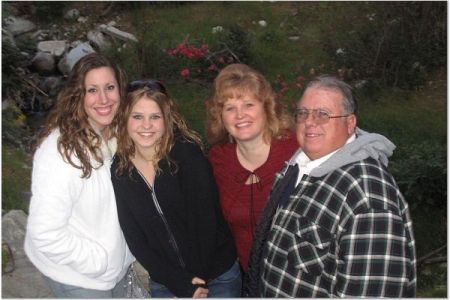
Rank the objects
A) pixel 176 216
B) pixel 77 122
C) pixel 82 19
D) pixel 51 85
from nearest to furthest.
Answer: pixel 77 122 → pixel 176 216 → pixel 51 85 → pixel 82 19

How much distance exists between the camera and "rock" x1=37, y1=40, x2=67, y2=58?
1493cm

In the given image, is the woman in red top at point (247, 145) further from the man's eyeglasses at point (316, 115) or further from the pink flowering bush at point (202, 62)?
the pink flowering bush at point (202, 62)

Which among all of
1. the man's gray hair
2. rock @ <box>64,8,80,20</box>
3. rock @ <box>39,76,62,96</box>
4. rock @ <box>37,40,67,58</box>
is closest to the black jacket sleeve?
the man's gray hair

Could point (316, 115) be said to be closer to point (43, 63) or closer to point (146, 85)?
point (146, 85)

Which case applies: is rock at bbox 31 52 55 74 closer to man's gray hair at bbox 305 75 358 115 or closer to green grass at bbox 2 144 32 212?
green grass at bbox 2 144 32 212

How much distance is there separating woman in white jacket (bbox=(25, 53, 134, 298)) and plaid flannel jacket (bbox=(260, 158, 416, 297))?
0.99m

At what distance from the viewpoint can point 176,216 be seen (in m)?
3.25

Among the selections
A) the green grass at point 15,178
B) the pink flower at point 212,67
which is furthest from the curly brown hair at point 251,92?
the pink flower at point 212,67

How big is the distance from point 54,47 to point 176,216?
42.6 feet

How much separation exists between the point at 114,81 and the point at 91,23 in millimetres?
14235

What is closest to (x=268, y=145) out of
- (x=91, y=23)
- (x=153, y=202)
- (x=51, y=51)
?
(x=153, y=202)

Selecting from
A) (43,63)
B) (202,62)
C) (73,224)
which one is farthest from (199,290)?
(43,63)

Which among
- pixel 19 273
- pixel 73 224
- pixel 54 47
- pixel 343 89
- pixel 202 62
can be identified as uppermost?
pixel 54 47

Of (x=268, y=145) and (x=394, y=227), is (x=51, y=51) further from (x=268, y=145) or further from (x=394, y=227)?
(x=394, y=227)
